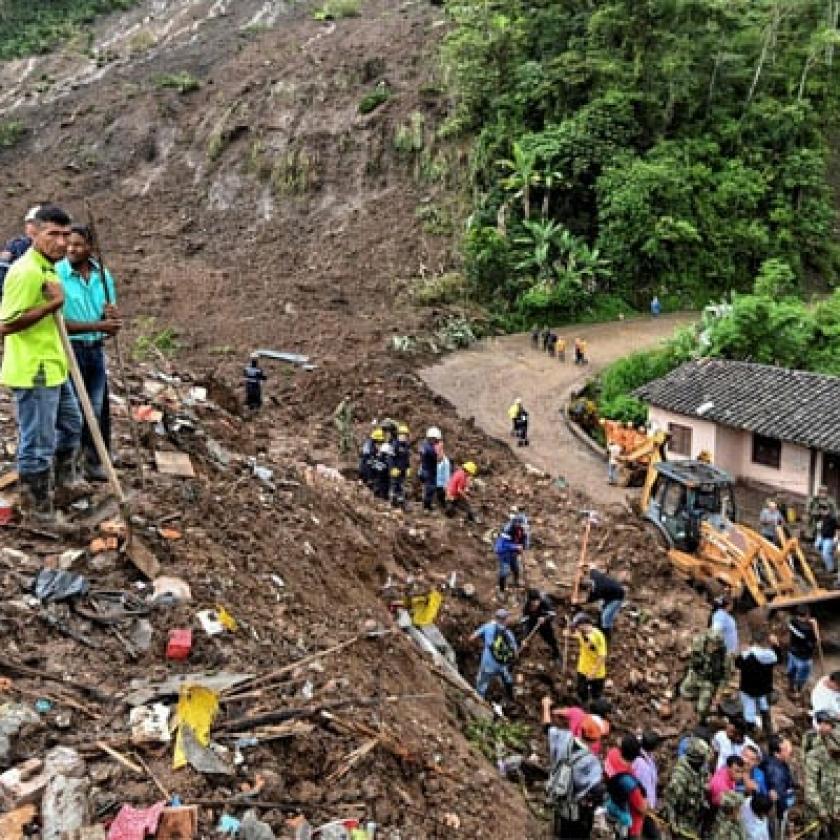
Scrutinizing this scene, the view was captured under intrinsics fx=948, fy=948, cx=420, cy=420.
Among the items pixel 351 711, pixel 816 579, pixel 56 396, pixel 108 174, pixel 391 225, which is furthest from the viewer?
pixel 108 174

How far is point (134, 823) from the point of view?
4691mm

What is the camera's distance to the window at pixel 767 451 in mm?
19016

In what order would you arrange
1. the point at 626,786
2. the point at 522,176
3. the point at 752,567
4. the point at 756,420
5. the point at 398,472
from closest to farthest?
1. the point at 626,786
2. the point at 752,567
3. the point at 398,472
4. the point at 756,420
5. the point at 522,176

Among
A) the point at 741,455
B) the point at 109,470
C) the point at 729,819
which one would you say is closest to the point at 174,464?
the point at 109,470

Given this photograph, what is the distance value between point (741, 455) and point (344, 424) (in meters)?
8.29

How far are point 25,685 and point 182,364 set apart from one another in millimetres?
18917

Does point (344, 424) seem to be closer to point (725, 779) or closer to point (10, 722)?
point (725, 779)

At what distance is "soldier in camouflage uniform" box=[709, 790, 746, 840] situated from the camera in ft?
25.4

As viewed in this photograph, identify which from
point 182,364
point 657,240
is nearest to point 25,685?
point 182,364

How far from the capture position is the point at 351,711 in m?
6.35

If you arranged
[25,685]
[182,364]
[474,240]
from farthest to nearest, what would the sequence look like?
1. [474,240]
2. [182,364]
3. [25,685]

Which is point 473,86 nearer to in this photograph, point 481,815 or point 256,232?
point 256,232

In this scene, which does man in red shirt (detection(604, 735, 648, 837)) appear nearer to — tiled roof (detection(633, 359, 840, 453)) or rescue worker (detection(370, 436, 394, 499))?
rescue worker (detection(370, 436, 394, 499))

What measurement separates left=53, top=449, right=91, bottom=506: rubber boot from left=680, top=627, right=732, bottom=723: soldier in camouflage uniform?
735cm
